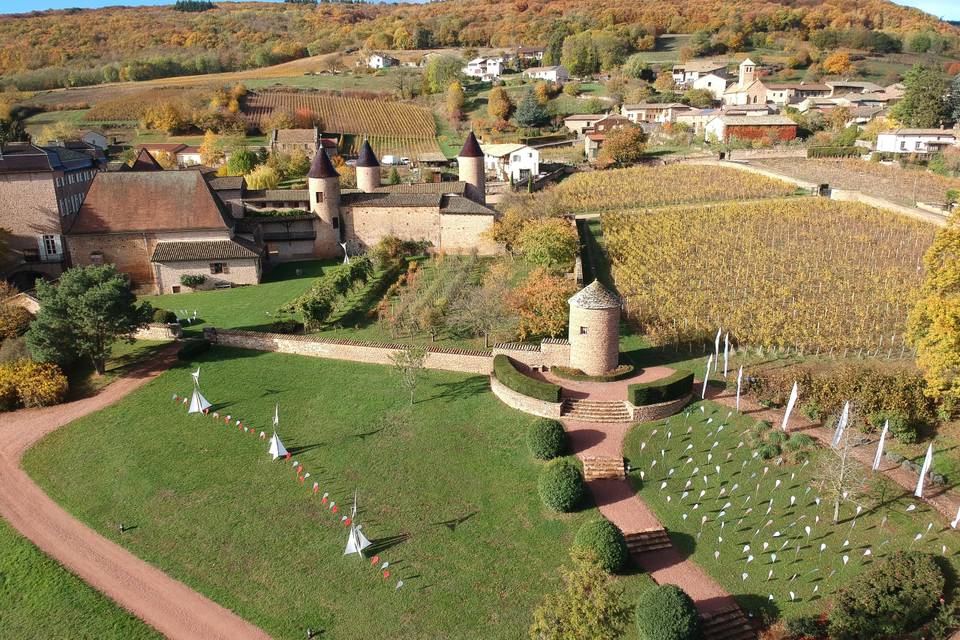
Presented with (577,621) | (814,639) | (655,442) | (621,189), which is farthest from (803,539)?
(621,189)

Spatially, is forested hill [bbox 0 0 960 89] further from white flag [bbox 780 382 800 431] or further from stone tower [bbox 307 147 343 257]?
white flag [bbox 780 382 800 431]

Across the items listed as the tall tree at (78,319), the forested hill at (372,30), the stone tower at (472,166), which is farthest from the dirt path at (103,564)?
the forested hill at (372,30)

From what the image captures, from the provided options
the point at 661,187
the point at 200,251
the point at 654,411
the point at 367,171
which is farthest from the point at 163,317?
the point at 661,187

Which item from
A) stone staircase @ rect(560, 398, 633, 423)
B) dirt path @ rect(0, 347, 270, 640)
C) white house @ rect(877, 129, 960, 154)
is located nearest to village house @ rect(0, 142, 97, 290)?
dirt path @ rect(0, 347, 270, 640)

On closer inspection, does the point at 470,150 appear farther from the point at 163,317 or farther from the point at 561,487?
the point at 561,487

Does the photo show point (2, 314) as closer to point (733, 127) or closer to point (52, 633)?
point (52, 633)
